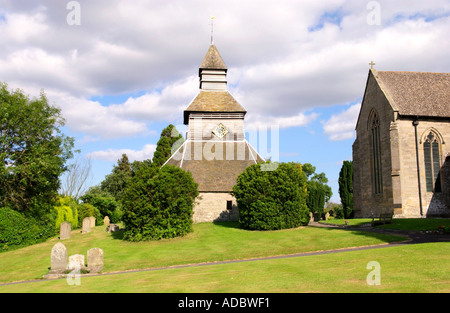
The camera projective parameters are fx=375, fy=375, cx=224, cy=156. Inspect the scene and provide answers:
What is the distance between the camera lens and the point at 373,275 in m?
9.73

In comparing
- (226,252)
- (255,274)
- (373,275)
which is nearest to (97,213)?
(226,252)

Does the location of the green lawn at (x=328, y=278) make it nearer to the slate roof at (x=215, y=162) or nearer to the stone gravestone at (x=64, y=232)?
the stone gravestone at (x=64, y=232)

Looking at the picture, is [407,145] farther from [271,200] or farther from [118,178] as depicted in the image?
[118,178]

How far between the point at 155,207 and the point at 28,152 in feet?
37.2

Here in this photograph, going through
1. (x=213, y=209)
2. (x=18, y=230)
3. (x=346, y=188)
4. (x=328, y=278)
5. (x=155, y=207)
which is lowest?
(x=18, y=230)

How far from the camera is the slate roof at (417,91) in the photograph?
31.9 m

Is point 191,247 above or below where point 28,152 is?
below

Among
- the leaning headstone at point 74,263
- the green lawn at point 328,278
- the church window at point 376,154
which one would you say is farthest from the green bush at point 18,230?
the church window at point 376,154

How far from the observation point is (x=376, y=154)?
34.1m

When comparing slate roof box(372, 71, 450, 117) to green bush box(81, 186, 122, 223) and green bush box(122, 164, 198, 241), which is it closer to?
green bush box(122, 164, 198, 241)

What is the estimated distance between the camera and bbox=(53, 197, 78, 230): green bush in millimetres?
34156

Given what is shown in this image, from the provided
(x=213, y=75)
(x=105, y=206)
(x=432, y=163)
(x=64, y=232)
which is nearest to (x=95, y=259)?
(x=64, y=232)

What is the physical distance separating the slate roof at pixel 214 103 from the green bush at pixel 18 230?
17.8m

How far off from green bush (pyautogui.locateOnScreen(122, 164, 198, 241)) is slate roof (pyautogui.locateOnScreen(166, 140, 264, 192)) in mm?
6767
